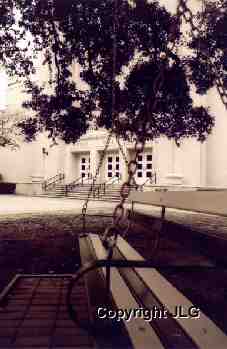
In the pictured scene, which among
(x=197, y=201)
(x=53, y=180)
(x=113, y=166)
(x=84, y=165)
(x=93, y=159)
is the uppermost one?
(x=93, y=159)

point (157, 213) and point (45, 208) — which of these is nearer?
point (157, 213)

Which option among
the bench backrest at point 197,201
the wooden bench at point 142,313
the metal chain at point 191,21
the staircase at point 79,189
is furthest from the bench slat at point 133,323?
the staircase at point 79,189

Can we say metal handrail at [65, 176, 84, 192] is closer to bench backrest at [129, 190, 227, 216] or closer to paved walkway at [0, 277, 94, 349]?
paved walkway at [0, 277, 94, 349]

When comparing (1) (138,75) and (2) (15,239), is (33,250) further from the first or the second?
(1) (138,75)

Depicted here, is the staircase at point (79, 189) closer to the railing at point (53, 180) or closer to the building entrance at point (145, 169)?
the railing at point (53, 180)

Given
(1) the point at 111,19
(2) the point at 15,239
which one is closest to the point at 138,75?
(1) the point at 111,19

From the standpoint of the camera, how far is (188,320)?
2047 millimetres

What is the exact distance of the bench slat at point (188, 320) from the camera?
5.87 ft

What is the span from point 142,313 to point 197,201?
663 mm

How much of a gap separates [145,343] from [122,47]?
9.32 meters

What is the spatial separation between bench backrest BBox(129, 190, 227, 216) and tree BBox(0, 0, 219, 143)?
675 cm

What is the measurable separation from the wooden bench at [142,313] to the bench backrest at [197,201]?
42cm

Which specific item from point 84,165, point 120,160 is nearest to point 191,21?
point 120,160

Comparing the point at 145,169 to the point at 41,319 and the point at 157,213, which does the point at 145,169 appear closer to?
the point at 157,213
